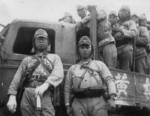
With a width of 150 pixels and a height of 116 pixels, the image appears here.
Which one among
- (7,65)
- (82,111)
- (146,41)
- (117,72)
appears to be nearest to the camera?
(82,111)

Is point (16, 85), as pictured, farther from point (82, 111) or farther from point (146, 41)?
point (146, 41)

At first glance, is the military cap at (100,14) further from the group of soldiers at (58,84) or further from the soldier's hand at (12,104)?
the soldier's hand at (12,104)

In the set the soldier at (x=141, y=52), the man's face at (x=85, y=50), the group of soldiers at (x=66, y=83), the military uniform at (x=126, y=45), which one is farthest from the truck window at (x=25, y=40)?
the soldier at (x=141, y=52)

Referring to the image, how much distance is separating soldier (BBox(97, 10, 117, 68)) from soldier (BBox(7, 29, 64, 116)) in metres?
1.49

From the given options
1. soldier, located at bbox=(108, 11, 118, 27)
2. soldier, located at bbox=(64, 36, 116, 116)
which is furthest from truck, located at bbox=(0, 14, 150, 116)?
soldier, located at bbox=(108, 11, 118, 27)

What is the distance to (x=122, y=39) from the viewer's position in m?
8.15

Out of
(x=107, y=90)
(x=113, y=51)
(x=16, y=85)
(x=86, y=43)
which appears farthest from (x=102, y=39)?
(x=16, y=85)

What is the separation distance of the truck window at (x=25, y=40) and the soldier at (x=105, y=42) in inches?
37.9

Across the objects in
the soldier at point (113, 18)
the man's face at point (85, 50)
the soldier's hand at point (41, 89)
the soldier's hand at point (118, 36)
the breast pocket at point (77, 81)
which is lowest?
the soldier's hand at point (41, 89)

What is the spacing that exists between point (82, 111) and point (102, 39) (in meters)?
1.98

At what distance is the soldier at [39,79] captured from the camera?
569 centimetres

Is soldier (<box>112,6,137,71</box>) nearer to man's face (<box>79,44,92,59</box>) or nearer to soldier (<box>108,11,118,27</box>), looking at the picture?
soldier (<box>108,11,118,27</box>)

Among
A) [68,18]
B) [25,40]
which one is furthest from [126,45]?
[25,40]

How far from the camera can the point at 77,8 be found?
9109 millimetres
